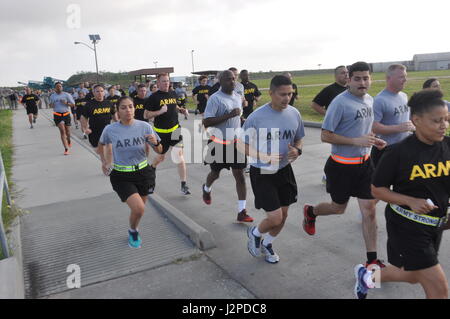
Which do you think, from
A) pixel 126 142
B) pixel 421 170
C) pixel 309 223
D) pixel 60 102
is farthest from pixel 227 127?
pixel 60 102

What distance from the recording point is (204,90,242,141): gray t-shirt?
5.31 meters

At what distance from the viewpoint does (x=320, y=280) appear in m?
3.68

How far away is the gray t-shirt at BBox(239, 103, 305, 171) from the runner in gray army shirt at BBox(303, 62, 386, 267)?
41 centimetres

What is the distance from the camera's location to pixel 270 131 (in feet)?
13.0

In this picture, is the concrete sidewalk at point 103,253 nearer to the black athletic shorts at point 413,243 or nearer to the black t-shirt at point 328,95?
the black athletic shorts at point 413,243

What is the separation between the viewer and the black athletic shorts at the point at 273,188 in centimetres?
393

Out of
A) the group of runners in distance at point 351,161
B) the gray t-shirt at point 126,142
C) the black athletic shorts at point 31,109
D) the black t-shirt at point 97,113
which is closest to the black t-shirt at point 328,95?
the group of runners in distance at point 351,161

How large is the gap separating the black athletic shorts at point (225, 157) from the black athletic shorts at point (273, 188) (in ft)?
3.92

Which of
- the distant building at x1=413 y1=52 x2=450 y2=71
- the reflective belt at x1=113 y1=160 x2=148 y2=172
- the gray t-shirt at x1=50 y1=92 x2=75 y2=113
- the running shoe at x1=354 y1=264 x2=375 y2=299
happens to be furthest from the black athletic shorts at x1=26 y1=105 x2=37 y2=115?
the distant building at x1=413 y1=52 x2=450 y2=71

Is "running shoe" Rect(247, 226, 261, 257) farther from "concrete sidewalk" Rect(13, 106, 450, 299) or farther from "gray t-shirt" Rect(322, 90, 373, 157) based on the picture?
"gray t-shirt" Rect(322, 90, 373, 157)

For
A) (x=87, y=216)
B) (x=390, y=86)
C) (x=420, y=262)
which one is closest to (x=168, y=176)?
(x=87, y=216)

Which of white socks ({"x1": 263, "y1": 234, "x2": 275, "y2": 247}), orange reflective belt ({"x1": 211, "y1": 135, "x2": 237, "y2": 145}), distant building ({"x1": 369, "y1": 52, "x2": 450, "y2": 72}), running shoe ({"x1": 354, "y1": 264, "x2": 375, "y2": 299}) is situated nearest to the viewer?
running shoe ({"x1": 354, "y1": 264, "x2": 375, "y2": 299})

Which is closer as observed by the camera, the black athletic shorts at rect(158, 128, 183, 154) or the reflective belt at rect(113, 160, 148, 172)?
the reflective belt at rect(113, 160, 148, 172)
